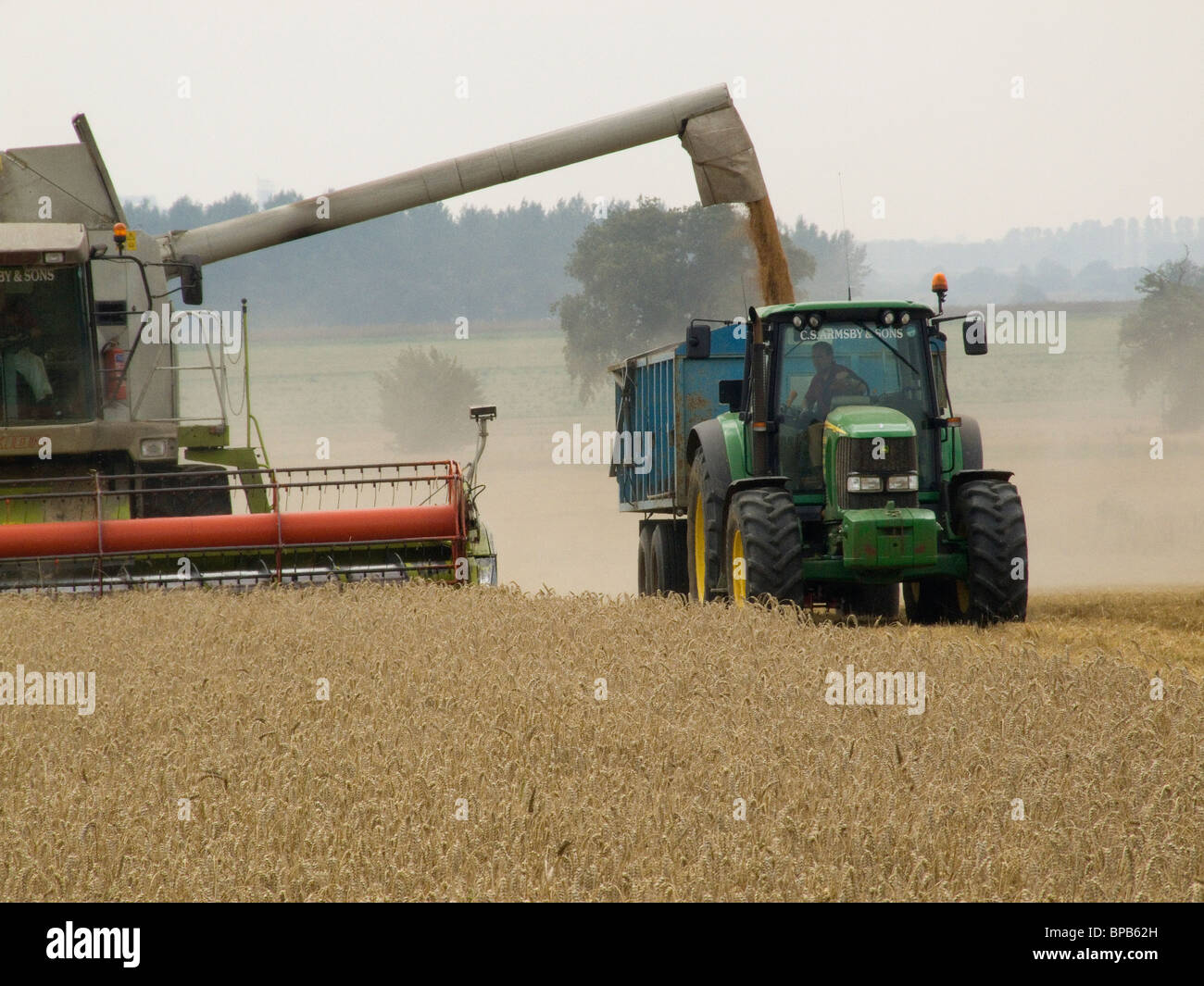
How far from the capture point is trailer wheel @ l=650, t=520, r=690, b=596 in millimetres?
12031

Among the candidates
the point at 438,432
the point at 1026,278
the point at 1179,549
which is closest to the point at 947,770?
the point at 1179,549

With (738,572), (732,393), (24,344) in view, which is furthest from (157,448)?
Answer: (738,572)

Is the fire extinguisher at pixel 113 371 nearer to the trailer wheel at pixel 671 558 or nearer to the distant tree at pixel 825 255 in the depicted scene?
the trailer wheel at pixel 671 558

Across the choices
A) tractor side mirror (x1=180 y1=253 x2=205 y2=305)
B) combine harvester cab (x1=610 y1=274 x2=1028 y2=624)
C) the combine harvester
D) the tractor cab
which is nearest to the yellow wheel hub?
combine harvester cab (x1=610 y1=274 x2=1028 y2=624)

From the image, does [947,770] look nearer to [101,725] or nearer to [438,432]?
[101,725]

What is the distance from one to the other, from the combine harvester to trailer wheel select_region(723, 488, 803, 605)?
261 cm

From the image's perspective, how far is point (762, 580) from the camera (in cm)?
846

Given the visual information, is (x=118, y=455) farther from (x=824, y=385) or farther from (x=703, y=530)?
(x=824, y=385)

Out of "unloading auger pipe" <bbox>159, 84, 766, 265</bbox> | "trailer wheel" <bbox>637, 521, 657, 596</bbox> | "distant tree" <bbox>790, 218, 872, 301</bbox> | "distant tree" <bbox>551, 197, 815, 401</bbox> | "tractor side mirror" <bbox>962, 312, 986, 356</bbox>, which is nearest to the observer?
"tractor side mirror" <bbox>962, 312, 986, 356</bbox>

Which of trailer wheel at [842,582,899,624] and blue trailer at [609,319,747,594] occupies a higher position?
blue trailer at [609,319,747,594]

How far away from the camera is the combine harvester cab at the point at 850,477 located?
8.46 m

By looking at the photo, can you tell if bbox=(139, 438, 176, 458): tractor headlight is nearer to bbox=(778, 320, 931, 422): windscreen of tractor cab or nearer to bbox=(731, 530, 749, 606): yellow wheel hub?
bbox=(731, 530, 749, 606): yellow wheel hub

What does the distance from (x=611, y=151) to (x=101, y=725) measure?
26.3 ft

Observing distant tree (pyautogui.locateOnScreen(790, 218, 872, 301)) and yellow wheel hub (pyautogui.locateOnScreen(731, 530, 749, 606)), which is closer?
yellow wheel hub (pyautogui.locateOnScreen(731, 530, 749, 606))
